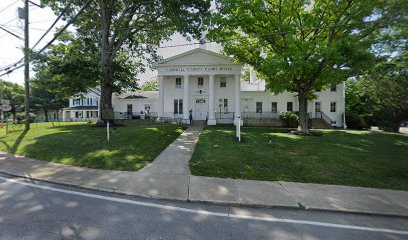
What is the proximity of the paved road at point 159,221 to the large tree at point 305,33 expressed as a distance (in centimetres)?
943

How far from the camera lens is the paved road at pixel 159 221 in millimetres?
3331

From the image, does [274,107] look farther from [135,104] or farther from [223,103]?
[135,104]

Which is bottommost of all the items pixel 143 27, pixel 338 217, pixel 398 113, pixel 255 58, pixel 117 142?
pixel 338 217

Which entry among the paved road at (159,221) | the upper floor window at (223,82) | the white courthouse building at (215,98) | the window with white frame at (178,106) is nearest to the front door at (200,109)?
the white courthouse building at (215,98)

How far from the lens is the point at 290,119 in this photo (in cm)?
2195

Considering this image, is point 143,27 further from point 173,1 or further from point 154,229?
point 154,229

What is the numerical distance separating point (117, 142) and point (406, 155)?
13563 mm

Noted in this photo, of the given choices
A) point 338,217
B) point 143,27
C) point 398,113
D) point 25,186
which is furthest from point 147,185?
point 398,113

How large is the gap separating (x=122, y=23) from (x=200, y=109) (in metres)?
12.0

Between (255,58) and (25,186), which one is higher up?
(255,58)

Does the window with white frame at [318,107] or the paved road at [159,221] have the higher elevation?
the window with white frame at [318,107]

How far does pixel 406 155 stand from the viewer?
915 centimetres

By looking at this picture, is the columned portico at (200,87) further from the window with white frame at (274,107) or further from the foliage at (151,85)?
the foliage at (151,85)

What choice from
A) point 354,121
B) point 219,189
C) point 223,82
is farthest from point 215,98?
point 219,189
